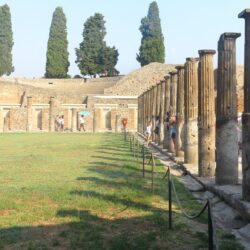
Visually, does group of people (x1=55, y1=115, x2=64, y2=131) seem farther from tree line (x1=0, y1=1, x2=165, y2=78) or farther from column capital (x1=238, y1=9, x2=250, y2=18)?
column capital (x1=238, y1=9, x2=250, y2=18)

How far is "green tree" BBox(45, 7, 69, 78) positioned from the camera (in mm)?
59500

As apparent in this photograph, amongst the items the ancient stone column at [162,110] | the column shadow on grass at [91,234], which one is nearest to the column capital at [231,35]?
the column shadow on grass at [91,234]

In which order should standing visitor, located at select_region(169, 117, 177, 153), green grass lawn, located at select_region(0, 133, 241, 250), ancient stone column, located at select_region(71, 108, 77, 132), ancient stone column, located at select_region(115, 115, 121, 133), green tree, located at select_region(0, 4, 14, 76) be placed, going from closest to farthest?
green grass lawn, located at select_region(0, 133, 241, 250) < standing visitor, located at select_region(169, 117, 177, 153) < ancient stone column, located at select_region(115, 115, 121, 133) < ancient stone column, located at select_region(71, 108, 77, 132) < green tree, located at select_region(0, 4, 14, 76)

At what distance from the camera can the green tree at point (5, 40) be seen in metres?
58.2

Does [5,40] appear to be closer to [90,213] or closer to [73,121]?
[73,121]

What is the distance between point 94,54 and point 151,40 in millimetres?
7762

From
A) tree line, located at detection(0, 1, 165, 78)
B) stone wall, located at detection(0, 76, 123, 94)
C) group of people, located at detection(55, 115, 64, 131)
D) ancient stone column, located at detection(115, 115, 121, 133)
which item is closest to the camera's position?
ancient stone column, located at detection(115, 115, 121, 133)

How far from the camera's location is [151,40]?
205ft

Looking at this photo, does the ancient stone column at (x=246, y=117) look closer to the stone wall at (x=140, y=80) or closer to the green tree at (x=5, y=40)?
the stone wall at (x=140, y=80)

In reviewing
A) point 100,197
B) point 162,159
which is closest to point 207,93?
point 100,197

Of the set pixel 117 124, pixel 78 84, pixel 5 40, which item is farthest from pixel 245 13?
pixel 5 40

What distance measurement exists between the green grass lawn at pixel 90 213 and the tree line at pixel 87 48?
49397 mm

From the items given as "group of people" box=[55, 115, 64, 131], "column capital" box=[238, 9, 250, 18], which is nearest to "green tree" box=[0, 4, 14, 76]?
"group of people" box=[55, 115, 64, 131]

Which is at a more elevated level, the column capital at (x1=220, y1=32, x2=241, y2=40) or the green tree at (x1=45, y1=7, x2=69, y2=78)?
the green tree at (x1=45, y1=7, x2=69, y2=78)
